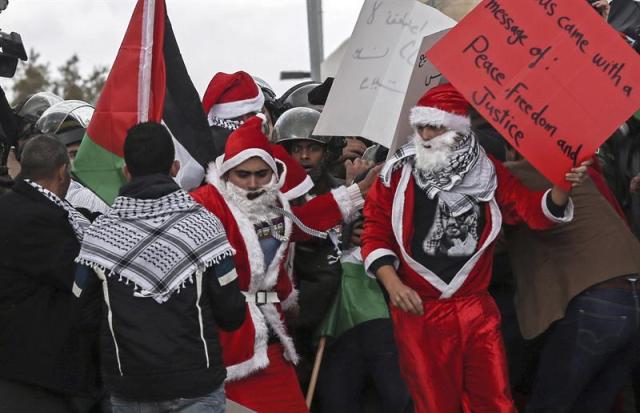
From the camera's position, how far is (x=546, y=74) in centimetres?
538

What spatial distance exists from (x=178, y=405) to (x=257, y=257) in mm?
1126

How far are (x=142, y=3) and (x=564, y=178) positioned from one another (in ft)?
7.91

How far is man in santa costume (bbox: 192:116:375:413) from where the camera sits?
5715mm

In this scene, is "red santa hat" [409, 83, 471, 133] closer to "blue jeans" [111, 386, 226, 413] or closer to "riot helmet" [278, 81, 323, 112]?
"blue jeans" [111, 386, 226, 413]

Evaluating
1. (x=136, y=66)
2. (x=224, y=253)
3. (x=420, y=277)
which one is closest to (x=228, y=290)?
(x=224, y=253)

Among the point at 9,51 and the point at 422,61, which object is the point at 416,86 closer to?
the point at 422,61

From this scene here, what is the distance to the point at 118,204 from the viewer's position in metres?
4.79

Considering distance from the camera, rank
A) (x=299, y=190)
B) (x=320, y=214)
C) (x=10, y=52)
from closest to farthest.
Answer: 1. (x=320, y=214)
2. (x=299, y=190)
3. (x=10, y=52)

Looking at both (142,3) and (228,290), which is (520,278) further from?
(142,3)

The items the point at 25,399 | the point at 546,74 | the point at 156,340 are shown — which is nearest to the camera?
the point at 156,340

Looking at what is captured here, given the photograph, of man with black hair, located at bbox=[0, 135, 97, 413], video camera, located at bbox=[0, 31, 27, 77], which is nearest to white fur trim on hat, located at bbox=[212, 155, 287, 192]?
man with black hair, located at bbox=[0, 135, 97, 413]

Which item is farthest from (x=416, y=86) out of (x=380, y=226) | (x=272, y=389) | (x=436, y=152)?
(x=272, y=389)

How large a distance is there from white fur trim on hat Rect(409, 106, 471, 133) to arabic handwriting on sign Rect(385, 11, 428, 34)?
0.99 m

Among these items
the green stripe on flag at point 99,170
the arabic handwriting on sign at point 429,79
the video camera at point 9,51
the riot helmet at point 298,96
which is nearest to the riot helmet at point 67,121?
the video camera at point 9,51
